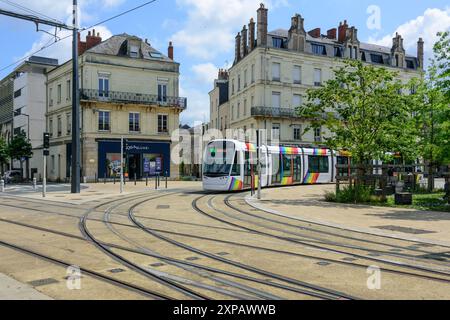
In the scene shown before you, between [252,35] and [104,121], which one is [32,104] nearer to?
[104,121]

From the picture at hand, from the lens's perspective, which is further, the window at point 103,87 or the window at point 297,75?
the window at point 297,75

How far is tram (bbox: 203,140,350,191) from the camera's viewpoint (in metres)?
22.3

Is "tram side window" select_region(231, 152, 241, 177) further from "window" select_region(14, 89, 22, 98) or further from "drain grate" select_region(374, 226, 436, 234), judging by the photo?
"window" select_region(14, 89, 22, 98)

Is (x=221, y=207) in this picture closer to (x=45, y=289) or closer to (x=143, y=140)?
(x=45, y=289)

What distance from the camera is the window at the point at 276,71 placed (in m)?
44.8

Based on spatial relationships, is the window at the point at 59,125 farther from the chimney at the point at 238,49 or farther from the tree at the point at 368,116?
the tree at the point at 368,116

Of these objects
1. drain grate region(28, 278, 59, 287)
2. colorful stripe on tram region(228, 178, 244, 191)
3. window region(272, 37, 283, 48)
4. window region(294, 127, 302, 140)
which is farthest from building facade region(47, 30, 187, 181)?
drain grate region(28, 278, 59, 287)

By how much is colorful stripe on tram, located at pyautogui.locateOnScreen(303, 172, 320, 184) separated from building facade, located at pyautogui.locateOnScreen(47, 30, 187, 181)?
50.5ft

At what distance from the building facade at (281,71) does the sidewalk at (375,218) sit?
27985 millimetres

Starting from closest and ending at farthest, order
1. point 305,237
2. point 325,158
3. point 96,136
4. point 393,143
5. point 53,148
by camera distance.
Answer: point 305,237 → point 393,143 → point 325,158 → point 96,136 → point 53,148

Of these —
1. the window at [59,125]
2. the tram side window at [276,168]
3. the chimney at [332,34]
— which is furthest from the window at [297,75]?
the window at [59,125]

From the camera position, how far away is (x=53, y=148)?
44562 mm

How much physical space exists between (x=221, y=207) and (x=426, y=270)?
9.82 meters
